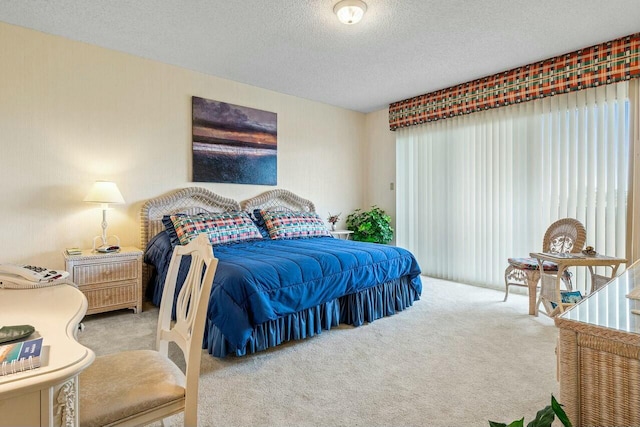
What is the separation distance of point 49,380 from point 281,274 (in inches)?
71.2

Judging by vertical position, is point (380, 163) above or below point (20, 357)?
above

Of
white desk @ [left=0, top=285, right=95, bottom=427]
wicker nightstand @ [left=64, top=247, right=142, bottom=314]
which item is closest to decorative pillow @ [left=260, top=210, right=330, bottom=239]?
wicker nightstand @ [left=64, top=247, right=142, bottom=314]

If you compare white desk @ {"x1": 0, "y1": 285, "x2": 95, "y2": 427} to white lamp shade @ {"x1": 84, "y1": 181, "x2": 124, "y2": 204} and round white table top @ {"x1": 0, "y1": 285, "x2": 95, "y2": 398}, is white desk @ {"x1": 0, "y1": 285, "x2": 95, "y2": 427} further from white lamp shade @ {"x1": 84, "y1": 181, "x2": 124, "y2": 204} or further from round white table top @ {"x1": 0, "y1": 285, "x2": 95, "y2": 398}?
white lamp shade @ {"x1": 84, "y1": 181, "x2": 124, "y2": 204}

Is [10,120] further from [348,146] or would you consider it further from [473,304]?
[473,304]

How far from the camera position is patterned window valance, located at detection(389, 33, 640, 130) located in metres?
3.10

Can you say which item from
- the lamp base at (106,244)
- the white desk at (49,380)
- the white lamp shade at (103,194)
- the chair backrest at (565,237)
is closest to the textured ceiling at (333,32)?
the white lamp shade at (103,194)

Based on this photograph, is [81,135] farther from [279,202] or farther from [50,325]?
[50,325]

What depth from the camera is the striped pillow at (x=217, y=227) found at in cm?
324

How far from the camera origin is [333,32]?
9.58 feet

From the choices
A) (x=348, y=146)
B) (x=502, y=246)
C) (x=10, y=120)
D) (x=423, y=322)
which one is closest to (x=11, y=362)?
(x=423, y=322)

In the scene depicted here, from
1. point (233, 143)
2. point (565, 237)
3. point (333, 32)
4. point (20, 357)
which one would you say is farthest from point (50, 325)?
point (565, 237)

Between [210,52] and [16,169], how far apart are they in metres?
1.99

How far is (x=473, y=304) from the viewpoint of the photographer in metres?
3.53

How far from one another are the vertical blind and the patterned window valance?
156 millimetres
